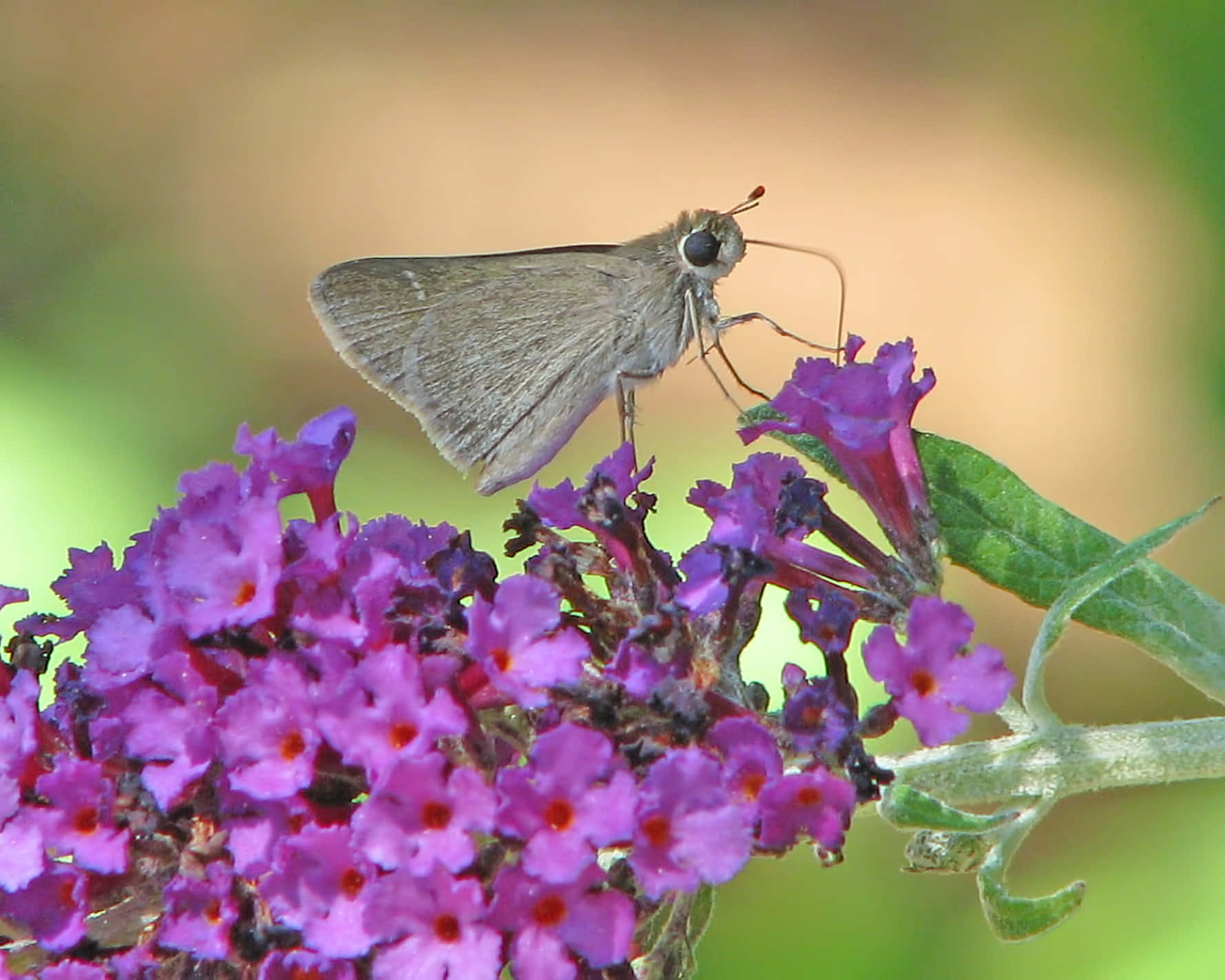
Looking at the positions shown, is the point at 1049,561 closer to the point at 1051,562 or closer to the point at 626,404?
the point at 1051,562

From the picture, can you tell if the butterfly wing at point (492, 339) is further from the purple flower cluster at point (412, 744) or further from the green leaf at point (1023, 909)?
the green leaf at point (1023, 909)

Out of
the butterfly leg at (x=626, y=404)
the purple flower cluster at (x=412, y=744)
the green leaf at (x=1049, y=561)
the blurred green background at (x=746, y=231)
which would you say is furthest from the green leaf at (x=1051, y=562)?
the blurred green background at (x=746, y=231)

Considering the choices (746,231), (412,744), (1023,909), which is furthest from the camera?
(746,231)

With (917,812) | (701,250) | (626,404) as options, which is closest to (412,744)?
(917,812)

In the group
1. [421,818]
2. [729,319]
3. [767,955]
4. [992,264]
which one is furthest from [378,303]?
[992,264]

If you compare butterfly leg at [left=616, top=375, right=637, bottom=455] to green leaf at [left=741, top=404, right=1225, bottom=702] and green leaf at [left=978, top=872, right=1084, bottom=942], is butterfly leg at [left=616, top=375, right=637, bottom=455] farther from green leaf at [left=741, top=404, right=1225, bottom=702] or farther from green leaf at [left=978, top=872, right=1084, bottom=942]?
green leaf at [left=978, top=872, right=1084, bottom=942]

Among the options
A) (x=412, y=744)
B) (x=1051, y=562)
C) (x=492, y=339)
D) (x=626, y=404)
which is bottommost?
(x=412, y=744)
